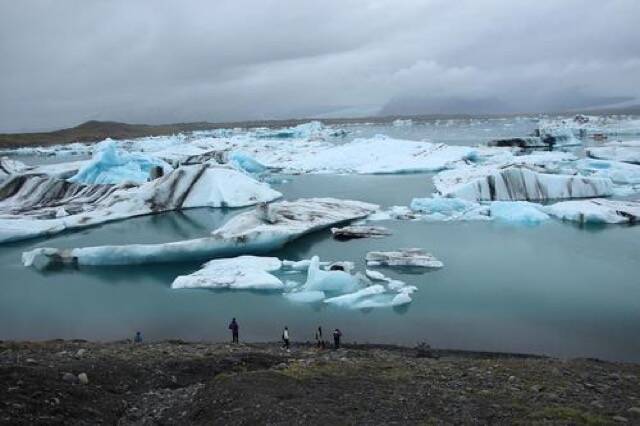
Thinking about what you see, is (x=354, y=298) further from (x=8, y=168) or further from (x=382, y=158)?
(x=8, y=168)

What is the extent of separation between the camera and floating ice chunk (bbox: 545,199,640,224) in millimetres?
15516

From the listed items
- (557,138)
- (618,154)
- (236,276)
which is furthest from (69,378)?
(557,138)

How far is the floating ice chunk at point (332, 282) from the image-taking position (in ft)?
33.6

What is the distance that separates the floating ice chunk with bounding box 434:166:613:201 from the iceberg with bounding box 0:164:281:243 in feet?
23.8

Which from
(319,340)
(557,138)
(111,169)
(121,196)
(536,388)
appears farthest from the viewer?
(557,138)

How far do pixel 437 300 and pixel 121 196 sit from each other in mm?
13565

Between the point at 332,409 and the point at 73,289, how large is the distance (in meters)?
8.89

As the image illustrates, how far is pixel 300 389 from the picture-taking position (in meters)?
4.88

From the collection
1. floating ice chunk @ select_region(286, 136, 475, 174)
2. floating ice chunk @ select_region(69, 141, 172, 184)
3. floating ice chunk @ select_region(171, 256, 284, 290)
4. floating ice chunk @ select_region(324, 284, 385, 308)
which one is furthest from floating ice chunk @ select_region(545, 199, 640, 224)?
floating ice chunk @ select_region(69, 141, 172, 184)

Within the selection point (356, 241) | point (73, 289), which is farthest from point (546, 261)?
point (73, 289)

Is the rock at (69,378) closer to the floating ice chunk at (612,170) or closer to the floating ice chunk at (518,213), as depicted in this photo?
the floating ice chunk at (518,213)

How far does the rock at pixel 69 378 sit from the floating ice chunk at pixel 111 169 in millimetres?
18243

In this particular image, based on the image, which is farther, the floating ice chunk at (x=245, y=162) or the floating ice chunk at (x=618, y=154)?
the floating ice chunk at (x=245, y=162)

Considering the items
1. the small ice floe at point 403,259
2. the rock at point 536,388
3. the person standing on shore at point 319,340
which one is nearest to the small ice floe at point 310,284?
the small ice floe at point 403,259
